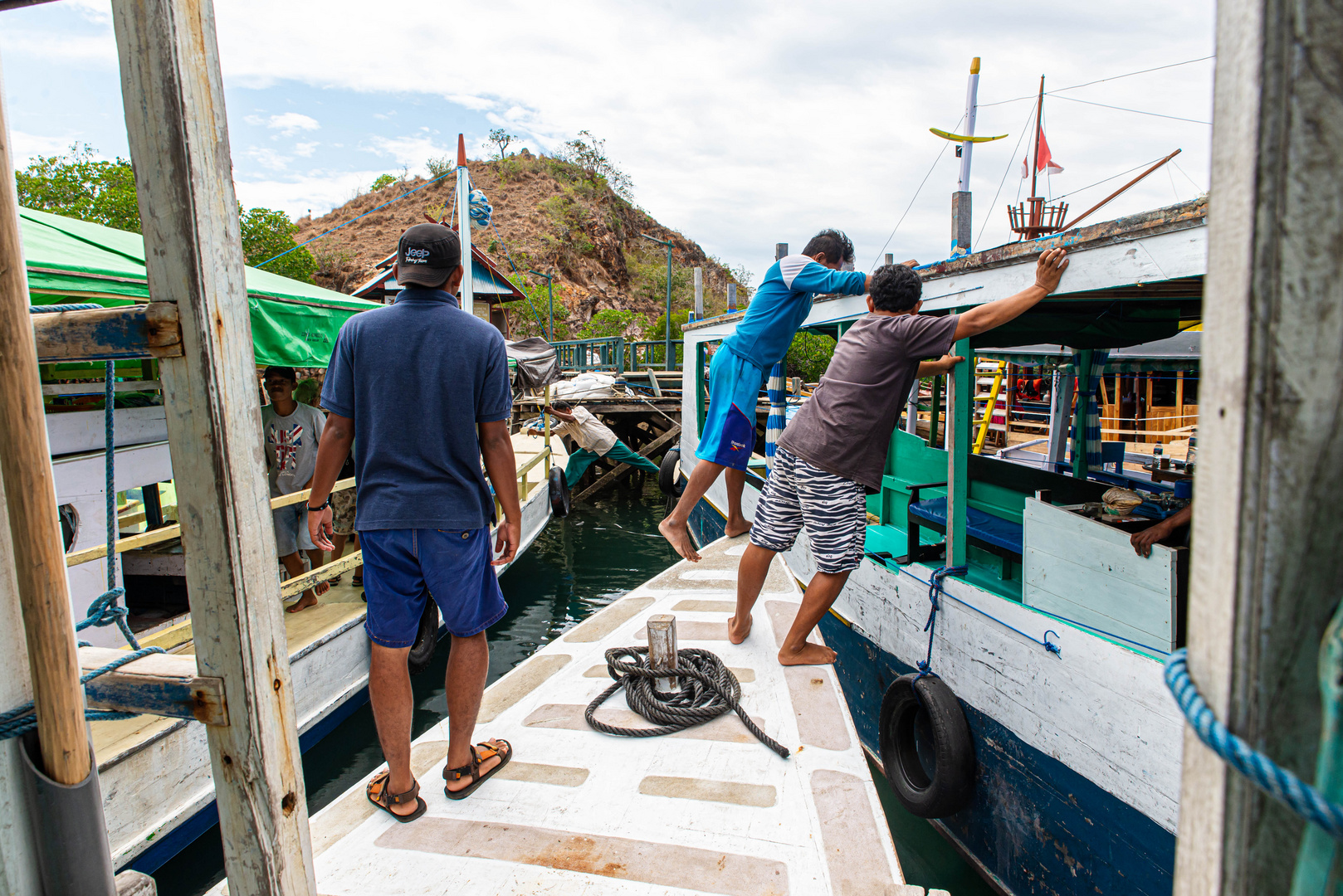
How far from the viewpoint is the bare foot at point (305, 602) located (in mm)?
5266

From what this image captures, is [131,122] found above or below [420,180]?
below

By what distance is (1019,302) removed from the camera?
2.48 meters

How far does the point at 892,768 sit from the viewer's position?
3.71 meters

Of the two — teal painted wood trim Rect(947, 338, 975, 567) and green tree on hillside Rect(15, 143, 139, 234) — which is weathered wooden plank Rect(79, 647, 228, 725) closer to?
teal painted wood trim Rect(947, 338, 975, 567)

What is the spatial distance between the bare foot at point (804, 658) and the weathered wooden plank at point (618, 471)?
1065 cm

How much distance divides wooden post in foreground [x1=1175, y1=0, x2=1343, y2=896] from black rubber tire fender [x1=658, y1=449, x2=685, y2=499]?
32.2ft

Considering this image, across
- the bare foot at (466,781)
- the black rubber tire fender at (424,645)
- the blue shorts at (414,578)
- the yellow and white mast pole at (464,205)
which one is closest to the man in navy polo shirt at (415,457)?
the blue shorts at (414,578)

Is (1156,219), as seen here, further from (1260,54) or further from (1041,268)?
(1260,54)

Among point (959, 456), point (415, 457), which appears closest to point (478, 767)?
point (415, 457)

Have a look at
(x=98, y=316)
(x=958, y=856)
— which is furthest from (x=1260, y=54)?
(x=958, y=856)

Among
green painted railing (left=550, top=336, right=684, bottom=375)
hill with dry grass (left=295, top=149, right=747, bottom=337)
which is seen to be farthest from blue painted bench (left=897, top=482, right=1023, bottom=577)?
hill with dry grass (left=295, top=149, right=747, bottom=337)

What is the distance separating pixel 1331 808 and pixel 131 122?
1733 millimetres

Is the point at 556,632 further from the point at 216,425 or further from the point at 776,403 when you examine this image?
the point at 216,425

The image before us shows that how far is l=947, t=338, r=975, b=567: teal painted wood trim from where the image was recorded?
3.58 meters
